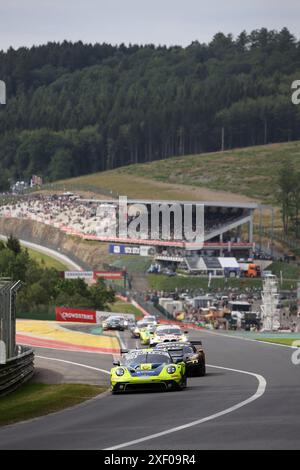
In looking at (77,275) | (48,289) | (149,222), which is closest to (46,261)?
(149,222)

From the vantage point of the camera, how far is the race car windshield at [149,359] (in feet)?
84.8

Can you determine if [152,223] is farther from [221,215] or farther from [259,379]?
[259,379]

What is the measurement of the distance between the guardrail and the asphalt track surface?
2.73 metres

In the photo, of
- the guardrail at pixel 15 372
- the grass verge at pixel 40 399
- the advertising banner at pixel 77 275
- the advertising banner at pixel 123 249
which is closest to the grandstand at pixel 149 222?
the advertising banner at pixel 123 249

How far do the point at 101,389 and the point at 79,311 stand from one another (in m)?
48.8

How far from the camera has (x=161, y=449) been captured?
15.1m

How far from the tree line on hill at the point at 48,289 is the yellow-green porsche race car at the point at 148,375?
187 feet

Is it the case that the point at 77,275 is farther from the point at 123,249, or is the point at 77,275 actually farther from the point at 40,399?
the point at 40,399

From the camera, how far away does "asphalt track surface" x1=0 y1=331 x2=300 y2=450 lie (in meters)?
16.0

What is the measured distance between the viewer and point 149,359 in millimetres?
25922

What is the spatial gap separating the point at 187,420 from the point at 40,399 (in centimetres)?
689

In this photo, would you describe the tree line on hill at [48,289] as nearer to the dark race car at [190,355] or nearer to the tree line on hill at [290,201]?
the dark race car at [190,355]

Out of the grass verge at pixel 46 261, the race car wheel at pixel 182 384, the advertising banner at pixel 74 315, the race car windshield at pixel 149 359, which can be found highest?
the grass verge at pixel 46 261
